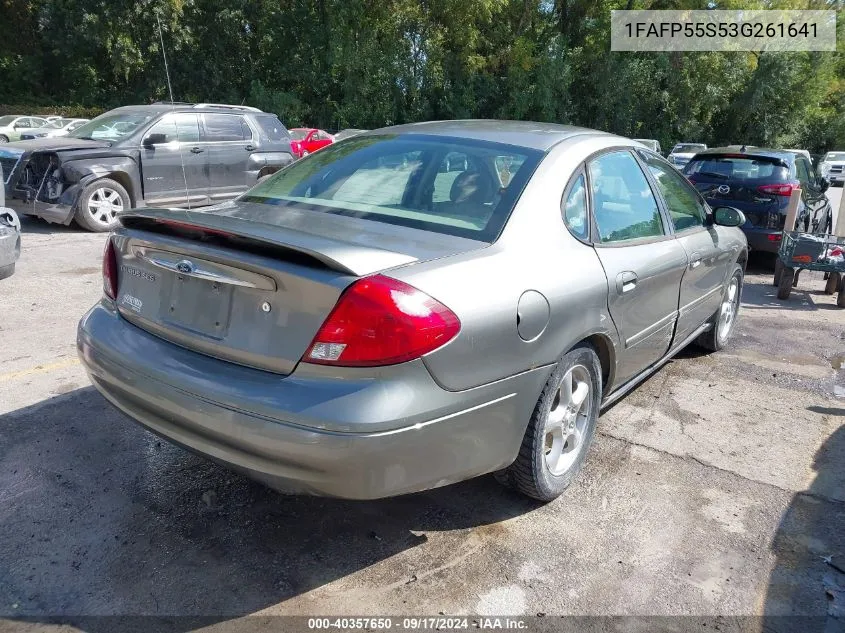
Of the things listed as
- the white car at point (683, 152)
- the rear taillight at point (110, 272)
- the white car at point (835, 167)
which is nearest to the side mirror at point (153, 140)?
the rear taillight at point (110, 272)

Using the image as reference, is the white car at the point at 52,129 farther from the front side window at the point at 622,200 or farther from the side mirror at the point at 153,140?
the front side window at the point at 622,200

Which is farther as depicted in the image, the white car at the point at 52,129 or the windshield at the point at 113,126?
the white car at the point at 52,129

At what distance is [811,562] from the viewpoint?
2.80m

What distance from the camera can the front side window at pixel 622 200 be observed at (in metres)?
3.38

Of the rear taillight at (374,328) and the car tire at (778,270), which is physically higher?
the rear taillight at (374,328)

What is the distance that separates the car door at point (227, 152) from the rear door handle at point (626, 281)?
8017 millimetres

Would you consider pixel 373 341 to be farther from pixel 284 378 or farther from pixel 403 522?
pixel 403 522

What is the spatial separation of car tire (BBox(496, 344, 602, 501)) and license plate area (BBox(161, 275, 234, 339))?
1282 mm

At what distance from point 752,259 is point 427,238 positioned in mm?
8488

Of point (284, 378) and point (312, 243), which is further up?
point (312, 243)

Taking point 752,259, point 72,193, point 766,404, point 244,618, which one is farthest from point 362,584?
point 752,259

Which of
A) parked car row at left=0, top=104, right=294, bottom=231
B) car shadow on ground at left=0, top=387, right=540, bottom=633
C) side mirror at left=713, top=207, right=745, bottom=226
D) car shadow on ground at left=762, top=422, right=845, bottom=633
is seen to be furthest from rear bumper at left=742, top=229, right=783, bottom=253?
parked car row at left=0, top=104, right=294, bottom=231

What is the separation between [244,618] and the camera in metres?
2.35

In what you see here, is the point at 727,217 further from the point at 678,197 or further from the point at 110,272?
the point at 110,272
